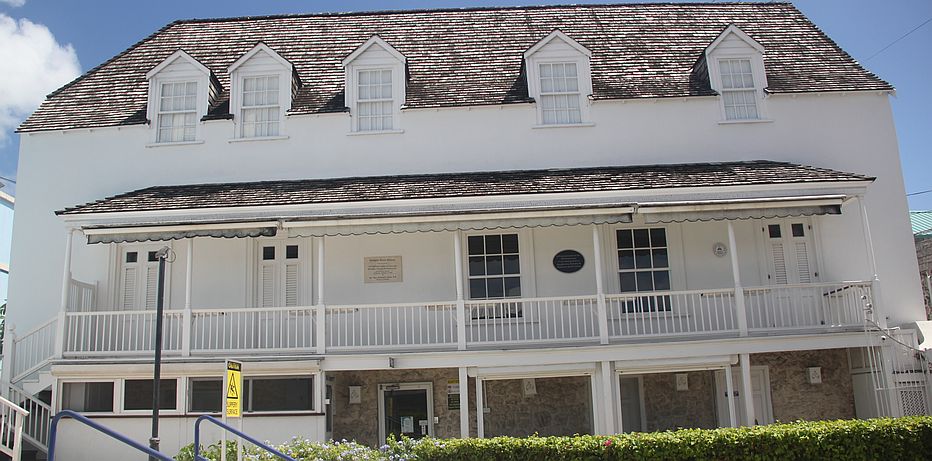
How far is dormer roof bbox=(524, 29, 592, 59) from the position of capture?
17.2 m

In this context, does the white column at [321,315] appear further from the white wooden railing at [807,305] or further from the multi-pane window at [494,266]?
the white wooden railing at [807,305]

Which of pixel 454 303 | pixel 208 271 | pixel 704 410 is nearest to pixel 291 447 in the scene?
pixel 454 303

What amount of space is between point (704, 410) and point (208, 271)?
34.1 ft

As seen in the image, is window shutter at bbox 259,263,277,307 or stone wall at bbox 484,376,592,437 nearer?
stone wall at bbox 484,376,592,437

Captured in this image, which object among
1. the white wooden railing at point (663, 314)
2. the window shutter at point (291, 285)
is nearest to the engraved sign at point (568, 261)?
the white wooden railing at point (663, 314)

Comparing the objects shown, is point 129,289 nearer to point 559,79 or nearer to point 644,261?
point 559,79

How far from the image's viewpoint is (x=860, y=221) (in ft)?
53.3

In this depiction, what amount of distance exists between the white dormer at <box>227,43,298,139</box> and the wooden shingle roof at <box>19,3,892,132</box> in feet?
1.28

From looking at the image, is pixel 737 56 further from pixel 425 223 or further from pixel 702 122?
pixel 425 223

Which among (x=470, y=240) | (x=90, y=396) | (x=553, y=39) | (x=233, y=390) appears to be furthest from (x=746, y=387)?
(x=90, y=396)

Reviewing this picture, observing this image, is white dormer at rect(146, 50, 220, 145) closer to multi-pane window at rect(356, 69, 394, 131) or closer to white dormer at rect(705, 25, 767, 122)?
multi-pane window at rect(356, 69, 394, 131)

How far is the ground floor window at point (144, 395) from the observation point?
14312mm

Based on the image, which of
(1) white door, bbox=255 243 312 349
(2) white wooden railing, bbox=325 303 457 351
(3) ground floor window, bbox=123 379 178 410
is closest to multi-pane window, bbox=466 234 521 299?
(2) white wooden railing, bbox=325 303 457 351

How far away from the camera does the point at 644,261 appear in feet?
53.0
